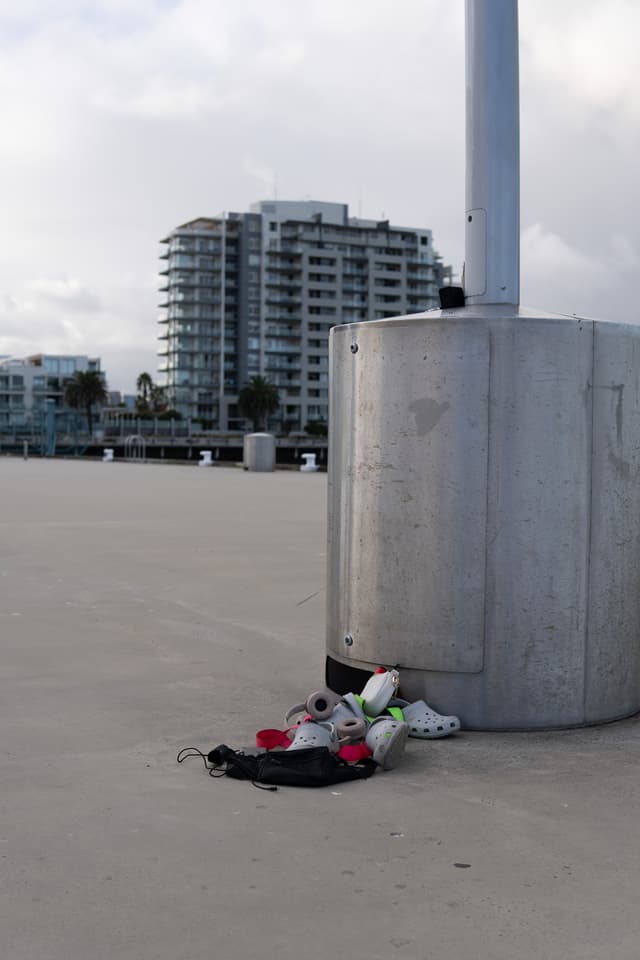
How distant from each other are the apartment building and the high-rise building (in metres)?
31.1

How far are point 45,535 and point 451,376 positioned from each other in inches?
351

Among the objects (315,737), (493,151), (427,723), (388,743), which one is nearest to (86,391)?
(493,151)

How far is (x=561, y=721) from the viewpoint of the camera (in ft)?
15.0

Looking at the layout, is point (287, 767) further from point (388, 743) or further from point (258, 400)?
point (258, 400)

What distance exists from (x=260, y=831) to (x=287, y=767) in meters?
0.59

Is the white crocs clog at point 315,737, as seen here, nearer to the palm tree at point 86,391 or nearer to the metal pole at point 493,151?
the metal pole at point 493,151

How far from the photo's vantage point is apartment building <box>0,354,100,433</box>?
598 feet

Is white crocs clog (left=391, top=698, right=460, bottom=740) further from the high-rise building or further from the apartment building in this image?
the apartment building

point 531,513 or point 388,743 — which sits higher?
point 531,513

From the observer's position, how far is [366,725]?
435 cm

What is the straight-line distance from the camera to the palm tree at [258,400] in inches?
5842

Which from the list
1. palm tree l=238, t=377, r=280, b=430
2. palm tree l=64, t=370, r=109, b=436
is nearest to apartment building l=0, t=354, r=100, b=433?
palm tree l=64, t=370, r=109, b=436

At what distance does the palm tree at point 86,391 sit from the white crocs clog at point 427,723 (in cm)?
14641

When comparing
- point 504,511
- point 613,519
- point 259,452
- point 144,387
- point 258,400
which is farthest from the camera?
point 144,387
